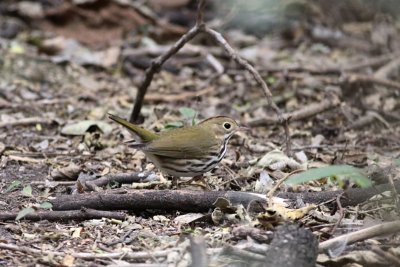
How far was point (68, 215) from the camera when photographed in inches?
160

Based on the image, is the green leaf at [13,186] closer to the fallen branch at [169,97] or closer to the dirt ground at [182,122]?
the dirt ground at [182,122]

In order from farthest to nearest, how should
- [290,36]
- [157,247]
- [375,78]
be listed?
[290,36] → [375,78] → [157,247]

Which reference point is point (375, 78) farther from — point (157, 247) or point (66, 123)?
point (157, 247)

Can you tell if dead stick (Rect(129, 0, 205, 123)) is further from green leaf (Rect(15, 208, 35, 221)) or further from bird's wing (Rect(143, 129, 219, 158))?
green leaf (Rect(15, 208, 35, 221))

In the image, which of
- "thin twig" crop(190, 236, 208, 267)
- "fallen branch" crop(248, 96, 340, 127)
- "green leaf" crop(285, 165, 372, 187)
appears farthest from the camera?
"fallen branch" crop(248, 96, 340, 127)

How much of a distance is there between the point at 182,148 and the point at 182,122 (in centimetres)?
133

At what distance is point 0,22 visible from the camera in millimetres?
8711

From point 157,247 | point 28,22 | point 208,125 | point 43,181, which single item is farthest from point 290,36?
point 157,247

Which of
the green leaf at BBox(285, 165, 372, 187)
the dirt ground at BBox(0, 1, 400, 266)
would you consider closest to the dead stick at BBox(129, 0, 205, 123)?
the dirt ground at BBox(0, 1, 400, 266)

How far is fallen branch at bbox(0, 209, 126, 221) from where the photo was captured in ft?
13.1

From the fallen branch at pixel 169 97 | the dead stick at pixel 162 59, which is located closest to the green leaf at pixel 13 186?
the dead stick at pixel 162 59

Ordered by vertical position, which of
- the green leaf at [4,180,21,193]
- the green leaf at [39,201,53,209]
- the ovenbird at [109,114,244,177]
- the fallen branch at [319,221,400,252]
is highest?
the ovenbird at [109,114,244,177]

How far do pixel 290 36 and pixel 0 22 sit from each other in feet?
11.4

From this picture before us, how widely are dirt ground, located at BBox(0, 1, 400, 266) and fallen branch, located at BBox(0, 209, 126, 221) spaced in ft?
0.09
